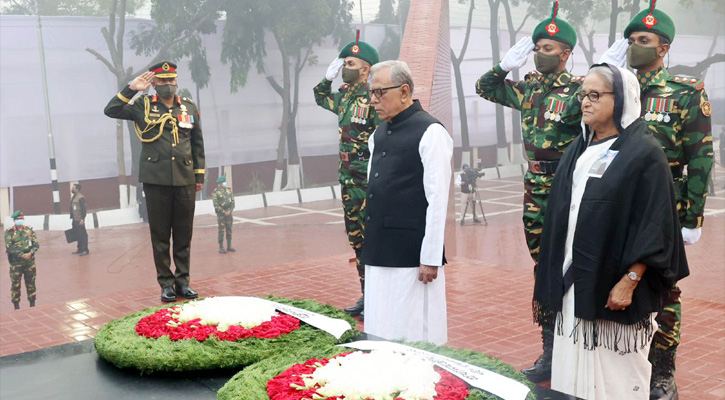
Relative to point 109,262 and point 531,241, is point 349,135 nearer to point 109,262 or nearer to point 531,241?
point 531,241

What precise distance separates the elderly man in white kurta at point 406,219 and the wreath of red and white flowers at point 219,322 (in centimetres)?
72

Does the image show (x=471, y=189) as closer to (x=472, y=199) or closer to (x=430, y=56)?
(x=472, y=199)

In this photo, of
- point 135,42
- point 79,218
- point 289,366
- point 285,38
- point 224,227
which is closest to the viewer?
point 289,366

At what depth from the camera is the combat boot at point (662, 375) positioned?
335cm

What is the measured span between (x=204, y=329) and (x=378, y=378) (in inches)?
36.3

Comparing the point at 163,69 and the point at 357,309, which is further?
the point at 163,69

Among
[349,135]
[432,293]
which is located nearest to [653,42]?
[432,293]

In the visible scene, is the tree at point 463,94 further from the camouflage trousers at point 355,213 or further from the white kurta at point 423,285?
the white kurta at point 423,285

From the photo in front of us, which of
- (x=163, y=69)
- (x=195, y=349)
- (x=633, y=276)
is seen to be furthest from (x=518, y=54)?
(x=163, y=69)

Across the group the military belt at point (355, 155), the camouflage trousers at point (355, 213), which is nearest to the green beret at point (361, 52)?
the military belt at point (355, 155)

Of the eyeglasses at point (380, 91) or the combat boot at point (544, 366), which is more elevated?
the eyeglasses at point (380, 91)

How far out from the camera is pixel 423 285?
11.3 feet

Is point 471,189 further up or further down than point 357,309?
further up

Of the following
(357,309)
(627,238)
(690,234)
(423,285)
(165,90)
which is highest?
(165,90)
